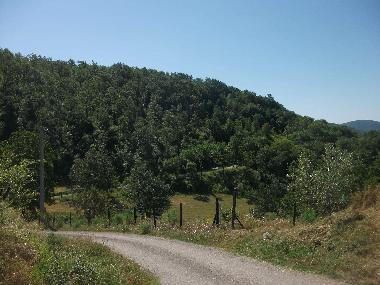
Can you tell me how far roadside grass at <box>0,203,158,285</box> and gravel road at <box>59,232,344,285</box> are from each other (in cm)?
127

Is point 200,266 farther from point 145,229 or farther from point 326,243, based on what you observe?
point 145,229

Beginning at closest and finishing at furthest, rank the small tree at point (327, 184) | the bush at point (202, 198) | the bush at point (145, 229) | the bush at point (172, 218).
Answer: the bush at point (145, 229) → the bush at point (172, 218) → the small tree at point (327, 184) → the bush at point (202, 198)

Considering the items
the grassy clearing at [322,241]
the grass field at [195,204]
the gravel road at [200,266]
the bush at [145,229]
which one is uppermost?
the grassy clearing at [322,241]

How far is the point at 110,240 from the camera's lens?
2164 centimetres

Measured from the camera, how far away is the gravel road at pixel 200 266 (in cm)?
1313

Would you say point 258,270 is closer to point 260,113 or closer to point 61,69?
point 61,69

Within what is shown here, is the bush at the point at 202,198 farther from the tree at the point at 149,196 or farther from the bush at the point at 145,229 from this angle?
the bush at the point at 145,229

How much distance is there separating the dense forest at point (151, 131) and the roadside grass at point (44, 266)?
4332cm

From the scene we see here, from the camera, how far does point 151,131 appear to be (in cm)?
11144

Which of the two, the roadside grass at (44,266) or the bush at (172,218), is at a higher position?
the roadside grass at (44,266)

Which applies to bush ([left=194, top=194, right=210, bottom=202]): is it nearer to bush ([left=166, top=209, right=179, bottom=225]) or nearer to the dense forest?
the dense forest

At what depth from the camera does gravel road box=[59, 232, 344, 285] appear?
13.1 metres

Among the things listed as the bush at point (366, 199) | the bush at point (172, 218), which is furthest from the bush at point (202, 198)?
the bush at point (366, 199)

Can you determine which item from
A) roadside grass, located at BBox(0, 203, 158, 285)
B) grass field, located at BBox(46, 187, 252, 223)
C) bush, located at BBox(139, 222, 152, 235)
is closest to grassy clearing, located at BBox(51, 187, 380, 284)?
bush, located at BBox(139, 222, 152, 235)
